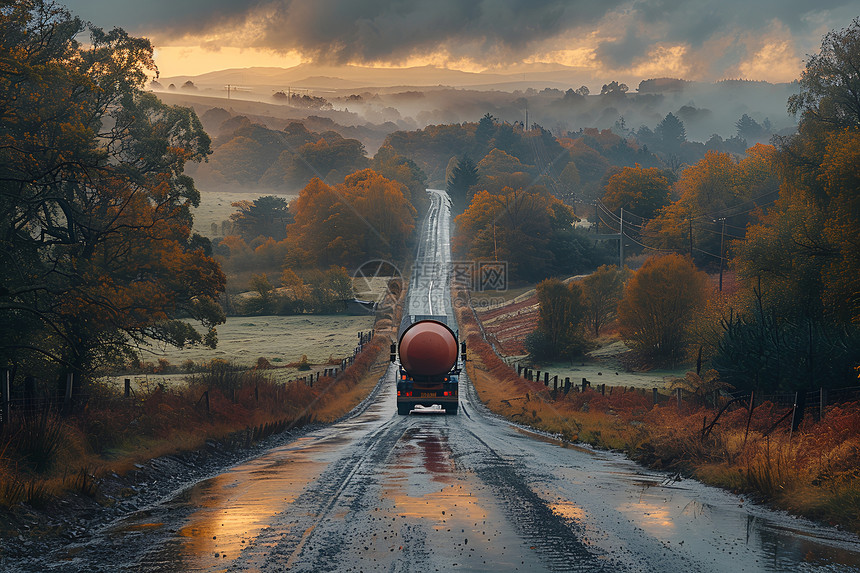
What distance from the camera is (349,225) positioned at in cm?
12862

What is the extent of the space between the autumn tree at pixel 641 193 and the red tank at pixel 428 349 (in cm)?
10292

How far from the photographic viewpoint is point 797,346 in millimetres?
24547

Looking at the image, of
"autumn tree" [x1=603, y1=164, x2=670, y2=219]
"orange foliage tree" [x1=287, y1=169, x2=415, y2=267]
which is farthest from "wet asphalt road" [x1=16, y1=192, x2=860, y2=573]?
"autumn tree" [x1=603, y1=164, x2=670, y2=219]

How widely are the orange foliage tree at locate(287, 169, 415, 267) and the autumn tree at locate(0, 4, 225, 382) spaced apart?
85.0 metres

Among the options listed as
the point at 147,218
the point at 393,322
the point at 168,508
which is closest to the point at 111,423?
the point at 168,508

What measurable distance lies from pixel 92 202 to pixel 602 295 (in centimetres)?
5686

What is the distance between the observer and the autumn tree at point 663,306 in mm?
62406

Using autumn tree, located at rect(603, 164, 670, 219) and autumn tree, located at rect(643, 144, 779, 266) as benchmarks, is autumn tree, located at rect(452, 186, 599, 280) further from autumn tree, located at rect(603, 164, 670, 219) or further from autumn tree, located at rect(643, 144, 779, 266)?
autumn tree, located at rect(643, 144, 779, 266)

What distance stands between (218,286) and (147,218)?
14.5ft

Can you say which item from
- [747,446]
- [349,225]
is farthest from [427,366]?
[349,225]

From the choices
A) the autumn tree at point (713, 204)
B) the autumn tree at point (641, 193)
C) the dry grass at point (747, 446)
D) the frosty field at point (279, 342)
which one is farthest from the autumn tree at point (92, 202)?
the autumn tree at point (641, 193)

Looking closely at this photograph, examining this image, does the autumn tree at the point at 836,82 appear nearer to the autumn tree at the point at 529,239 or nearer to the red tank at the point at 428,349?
the red tank at the point at 428,349

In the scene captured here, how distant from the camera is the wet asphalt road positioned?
33.8 ft

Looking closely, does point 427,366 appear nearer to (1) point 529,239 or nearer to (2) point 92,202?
(2) point 92,202
